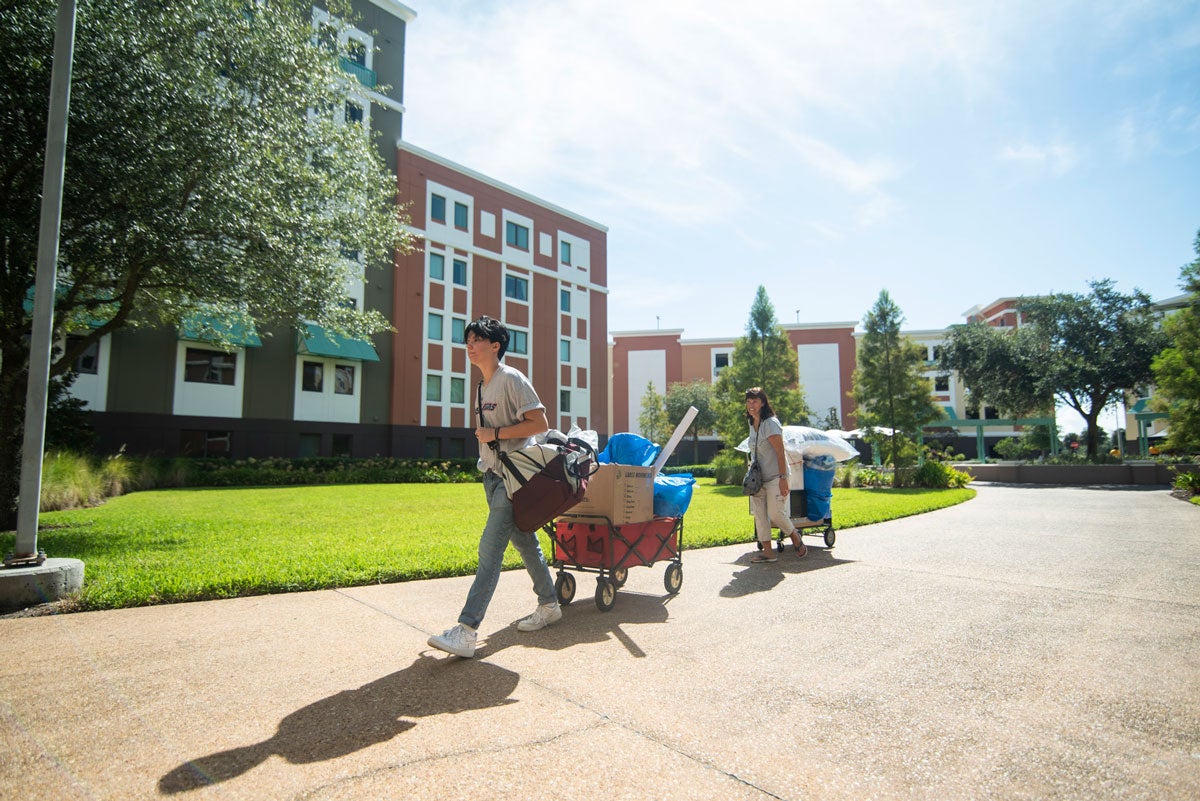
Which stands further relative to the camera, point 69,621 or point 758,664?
point 69,621

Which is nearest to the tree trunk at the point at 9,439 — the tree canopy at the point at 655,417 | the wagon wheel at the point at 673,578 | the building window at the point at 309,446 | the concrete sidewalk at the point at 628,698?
the concrete sidewalk at the point at 628,698

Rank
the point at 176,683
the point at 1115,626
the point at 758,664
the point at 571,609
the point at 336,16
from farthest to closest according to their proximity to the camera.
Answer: the point at 336,16, the point at 571,609, the point at 1115,626, the point at 758,664, the point at 176,683

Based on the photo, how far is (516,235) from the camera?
123ft

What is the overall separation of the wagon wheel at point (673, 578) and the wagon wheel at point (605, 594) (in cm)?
76

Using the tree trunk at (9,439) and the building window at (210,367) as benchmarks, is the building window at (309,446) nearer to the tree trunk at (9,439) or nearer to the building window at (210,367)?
the building window at (210,367)

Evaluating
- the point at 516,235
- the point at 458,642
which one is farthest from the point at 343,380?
the point at 458,642

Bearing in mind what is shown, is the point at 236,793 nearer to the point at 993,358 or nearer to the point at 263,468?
the point at 263,468

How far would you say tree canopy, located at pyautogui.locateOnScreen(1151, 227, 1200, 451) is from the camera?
18281 millimetres

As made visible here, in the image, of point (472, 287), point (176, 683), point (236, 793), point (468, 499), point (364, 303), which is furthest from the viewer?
point (472, 287)

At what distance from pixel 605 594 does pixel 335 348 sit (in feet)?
82.8

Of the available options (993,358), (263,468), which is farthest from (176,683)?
(993,358)

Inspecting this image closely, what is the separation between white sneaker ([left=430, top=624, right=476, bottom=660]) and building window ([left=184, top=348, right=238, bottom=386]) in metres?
25.8

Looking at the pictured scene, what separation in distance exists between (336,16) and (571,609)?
14.0 metres

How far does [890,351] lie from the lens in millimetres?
29875
